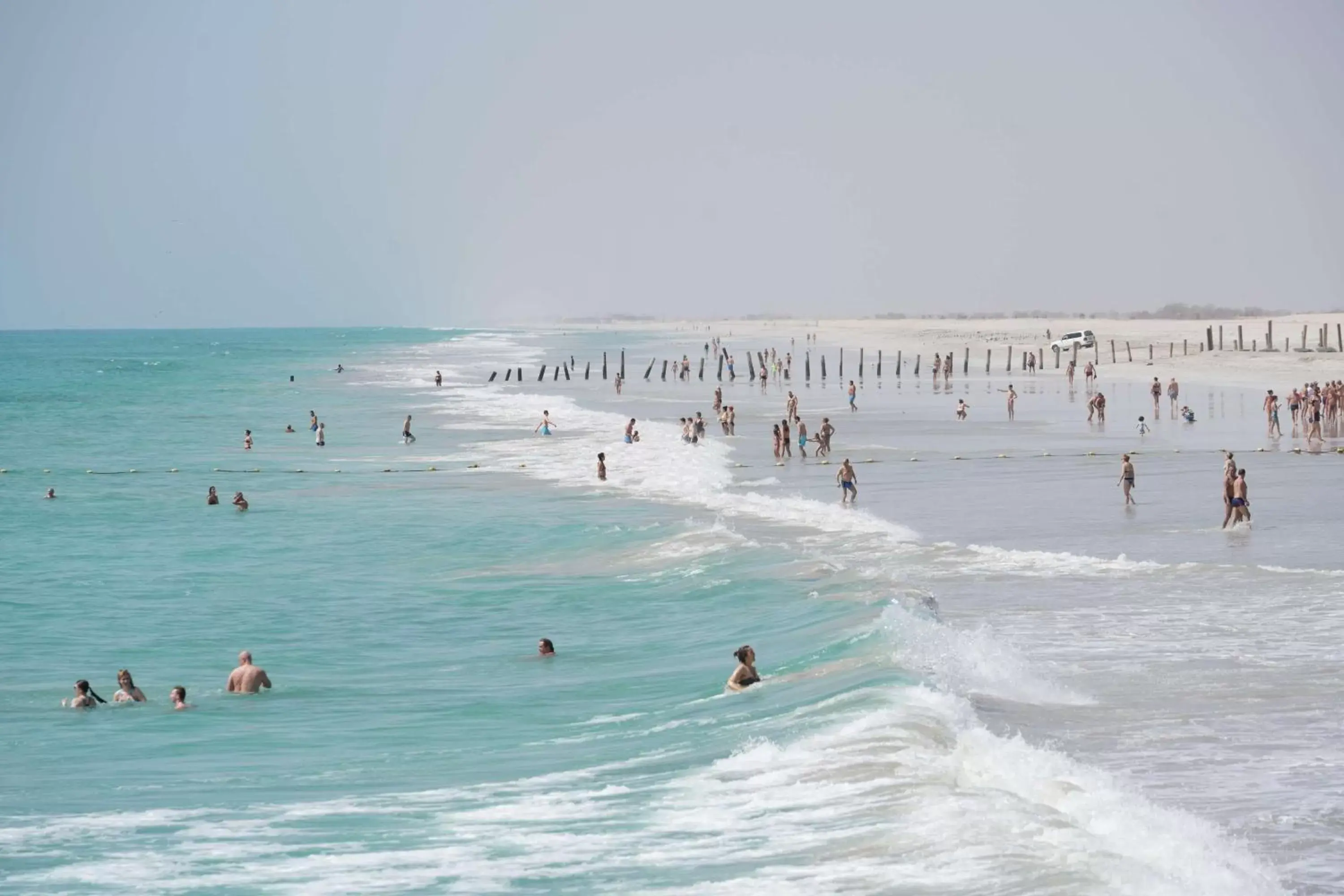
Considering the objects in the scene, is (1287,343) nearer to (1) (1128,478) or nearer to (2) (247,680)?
(1) (1128,478)

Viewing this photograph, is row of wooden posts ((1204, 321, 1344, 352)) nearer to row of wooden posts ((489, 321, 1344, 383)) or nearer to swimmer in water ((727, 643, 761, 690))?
row of wooden posts ((489, 321, 1344, 383))

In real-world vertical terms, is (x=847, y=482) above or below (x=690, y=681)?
above

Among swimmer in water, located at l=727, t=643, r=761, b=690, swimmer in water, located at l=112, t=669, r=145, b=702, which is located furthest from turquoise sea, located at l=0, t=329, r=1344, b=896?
swimmer in water, located at l=727, t=643, r=761, b=690

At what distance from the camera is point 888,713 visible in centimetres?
1612

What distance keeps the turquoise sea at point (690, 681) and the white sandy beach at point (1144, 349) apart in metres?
40.1

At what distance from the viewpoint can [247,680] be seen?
1966cm

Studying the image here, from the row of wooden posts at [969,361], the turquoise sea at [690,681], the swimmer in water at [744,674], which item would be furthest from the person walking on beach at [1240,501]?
the row of wooden posts at [969,361]

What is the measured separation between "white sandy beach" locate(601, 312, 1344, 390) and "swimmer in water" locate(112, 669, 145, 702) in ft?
207

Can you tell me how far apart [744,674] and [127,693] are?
25.3 feet

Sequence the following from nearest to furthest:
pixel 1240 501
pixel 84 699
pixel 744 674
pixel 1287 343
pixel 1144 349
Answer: pixel 744 674 < pixel 84 699 < pixel 1240 501 < pixel 1287 343 < pixel 1144 349

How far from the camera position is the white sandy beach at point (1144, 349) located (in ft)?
273

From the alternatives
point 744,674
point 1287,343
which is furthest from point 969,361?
point 744,674

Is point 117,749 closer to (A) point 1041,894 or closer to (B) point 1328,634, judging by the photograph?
(A) point 1041,894

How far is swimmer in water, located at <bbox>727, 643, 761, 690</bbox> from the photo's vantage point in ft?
61.0
